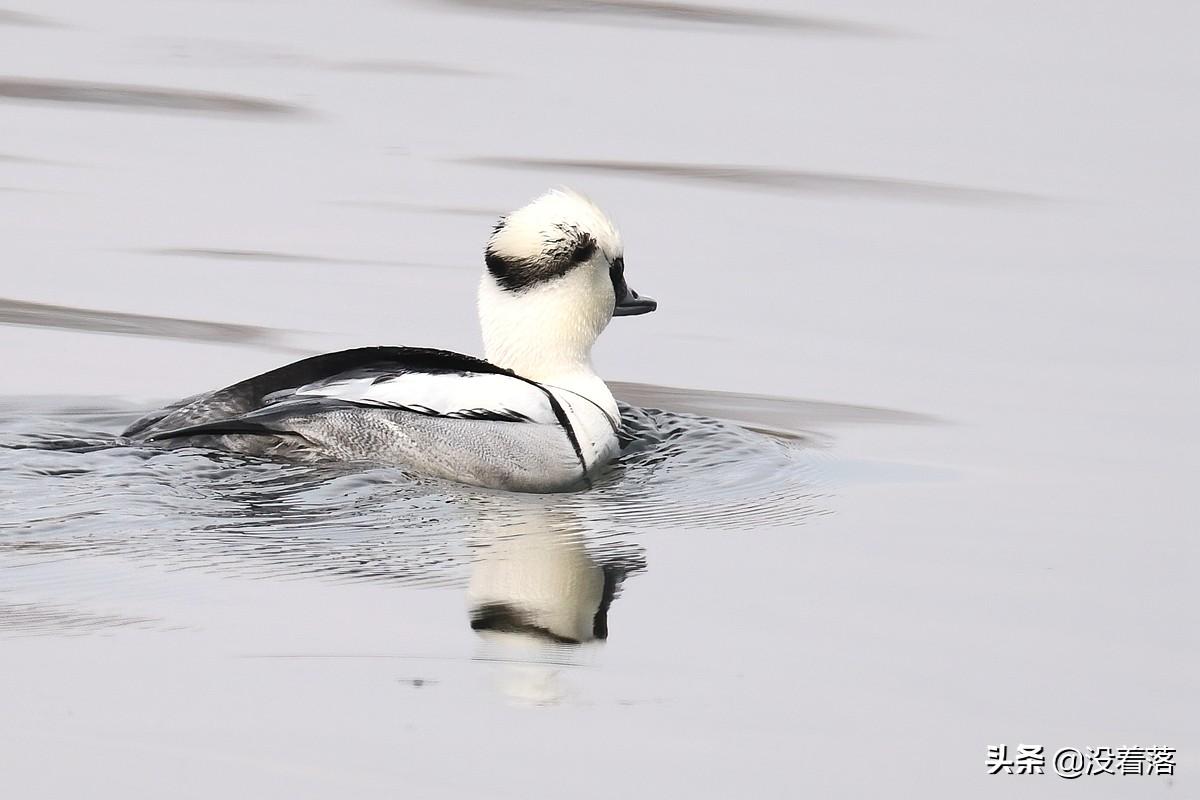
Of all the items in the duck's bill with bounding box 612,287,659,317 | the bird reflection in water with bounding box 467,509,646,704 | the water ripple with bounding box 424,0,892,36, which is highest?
the water ripple with bounding box 424,0,892,36

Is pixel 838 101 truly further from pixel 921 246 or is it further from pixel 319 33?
pixel 319 33

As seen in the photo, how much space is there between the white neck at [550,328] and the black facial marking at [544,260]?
4 centimetres

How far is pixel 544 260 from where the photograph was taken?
323 inches

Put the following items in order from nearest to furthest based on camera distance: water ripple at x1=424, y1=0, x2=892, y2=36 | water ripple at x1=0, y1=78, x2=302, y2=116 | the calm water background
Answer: the calm water background
water ripple at x1=0, y1=78, x2=302, y2=116
water ripple at x1=424, y1=0, x2=892, y2=36

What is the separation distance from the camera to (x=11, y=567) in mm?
6312

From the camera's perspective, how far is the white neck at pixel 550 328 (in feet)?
27.2

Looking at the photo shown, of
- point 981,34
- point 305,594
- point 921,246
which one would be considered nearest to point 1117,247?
point 921,246

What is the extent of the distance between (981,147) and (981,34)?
314 cm

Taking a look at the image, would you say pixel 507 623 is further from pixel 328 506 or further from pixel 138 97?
pixel 138 97

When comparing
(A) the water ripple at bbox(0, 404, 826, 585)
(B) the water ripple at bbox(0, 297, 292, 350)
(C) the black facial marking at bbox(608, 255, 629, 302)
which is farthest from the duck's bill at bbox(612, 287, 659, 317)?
(B) the water ripple at bbox(0, 297, 292, 350)

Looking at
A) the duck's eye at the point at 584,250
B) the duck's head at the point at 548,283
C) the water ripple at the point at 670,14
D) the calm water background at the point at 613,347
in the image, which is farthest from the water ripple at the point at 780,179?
the duck's eye at the point at 584,250

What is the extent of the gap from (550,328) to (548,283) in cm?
19

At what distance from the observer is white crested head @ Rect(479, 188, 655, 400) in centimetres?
819

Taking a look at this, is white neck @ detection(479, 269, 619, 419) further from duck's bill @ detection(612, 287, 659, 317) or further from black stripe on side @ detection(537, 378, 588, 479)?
black stripe on side @ detection(537, 378, 588, 479)
